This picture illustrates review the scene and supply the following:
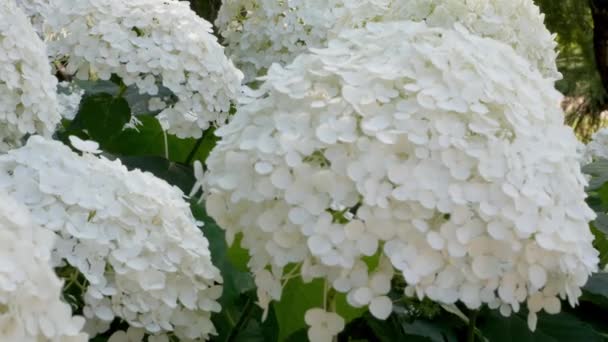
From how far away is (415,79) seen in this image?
107cm

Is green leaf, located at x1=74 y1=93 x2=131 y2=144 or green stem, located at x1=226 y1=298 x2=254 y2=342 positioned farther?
green leaf, located at x1=74 y1=93 x2=131 y2=144

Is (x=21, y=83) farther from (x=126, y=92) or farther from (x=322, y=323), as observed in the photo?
(x=322, y=323)

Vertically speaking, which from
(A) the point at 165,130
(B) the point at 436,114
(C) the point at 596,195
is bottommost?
(A) the point at 165,130

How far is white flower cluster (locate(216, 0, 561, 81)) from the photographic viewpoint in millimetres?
1862

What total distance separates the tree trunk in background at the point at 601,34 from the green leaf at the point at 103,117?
15.9ft

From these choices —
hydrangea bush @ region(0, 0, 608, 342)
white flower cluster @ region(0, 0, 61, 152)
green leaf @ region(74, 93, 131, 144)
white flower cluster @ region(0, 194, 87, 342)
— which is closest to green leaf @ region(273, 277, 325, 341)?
hydrangea bush @ region(0, 0, 608, 342)

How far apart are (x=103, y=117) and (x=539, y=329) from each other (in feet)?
3.01

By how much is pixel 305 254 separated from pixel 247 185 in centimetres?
10

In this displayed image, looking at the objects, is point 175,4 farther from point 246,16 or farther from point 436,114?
point 436,114

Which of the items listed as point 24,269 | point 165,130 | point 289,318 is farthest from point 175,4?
point 24,269

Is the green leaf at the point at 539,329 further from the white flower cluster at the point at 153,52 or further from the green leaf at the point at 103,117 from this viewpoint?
the green leaf at the point at 103,117

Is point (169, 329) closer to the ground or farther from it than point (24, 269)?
closer to the ground

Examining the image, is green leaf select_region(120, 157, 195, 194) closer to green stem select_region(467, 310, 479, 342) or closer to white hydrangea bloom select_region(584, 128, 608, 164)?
green stem select_region(467, 310, 479, 342)

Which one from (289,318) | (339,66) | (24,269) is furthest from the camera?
(289,318)
